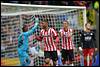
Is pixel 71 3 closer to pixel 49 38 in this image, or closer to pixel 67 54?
pixel 67 54

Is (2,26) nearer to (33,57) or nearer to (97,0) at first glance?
(33,57)

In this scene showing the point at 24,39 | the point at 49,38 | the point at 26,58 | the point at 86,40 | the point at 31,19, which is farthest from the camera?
the point at 31,19

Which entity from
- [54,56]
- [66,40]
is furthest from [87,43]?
[54,56]

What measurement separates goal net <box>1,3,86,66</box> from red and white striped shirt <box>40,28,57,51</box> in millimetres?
453

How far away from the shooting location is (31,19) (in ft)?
40.5

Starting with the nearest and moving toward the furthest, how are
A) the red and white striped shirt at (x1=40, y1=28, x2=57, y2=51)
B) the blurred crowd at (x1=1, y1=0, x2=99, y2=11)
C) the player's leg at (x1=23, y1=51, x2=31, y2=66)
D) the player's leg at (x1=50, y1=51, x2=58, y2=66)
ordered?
1. the red and white striped shirt at (x1=40, y1=28, x2=57, y2=51)
2. the player's leg at (x1=50, y1=51, x2=58, y2=66)
3. the player's leg at (x1=23, y1=51, x2=31, y2=66)
4. the blurred crowd at (x1=1, y1=0, x2=99, y2=11)

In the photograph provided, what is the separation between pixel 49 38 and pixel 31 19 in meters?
1.14

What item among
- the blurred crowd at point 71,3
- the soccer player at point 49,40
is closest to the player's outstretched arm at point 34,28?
the soccer player at point 49,40

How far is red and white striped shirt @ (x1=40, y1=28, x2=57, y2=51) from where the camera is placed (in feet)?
37.5

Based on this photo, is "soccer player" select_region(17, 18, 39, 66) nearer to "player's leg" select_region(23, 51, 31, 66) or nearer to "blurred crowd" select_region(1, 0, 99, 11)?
"player's leg" select_region(23, 51, 31, 66)

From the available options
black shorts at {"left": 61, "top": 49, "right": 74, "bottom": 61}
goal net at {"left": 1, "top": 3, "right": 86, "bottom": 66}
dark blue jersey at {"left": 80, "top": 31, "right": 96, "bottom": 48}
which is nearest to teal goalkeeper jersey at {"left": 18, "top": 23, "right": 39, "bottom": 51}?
goal net at {"left": 1, "top": 3, "right": 86, "bottom": 66}

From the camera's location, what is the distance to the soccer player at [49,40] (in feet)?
37.5

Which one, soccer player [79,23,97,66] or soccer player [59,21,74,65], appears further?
soccer player [79,23,97,66]

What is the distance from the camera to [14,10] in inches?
478
